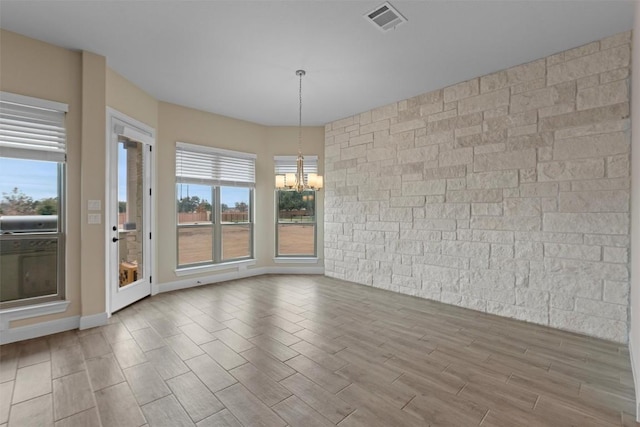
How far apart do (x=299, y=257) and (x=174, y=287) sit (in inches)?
92.4

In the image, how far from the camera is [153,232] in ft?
14.7

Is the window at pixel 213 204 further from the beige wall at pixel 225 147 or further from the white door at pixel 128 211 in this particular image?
the white door at pixel 128 211

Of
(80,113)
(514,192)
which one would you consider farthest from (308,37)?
(514,192)

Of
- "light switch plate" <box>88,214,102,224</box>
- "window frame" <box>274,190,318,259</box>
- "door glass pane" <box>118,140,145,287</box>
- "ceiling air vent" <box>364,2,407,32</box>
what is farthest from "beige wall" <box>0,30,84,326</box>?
"window frame" <box>274,190,318,259</box>

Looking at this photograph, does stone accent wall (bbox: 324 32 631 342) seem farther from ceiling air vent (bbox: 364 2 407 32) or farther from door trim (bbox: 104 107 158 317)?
door trim (bbox: 104 107 158 317)

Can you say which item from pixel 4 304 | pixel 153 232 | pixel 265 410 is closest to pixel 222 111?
pixel 153 232

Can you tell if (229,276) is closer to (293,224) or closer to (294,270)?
(294,270)

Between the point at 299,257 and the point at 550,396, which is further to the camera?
the point at 299,257

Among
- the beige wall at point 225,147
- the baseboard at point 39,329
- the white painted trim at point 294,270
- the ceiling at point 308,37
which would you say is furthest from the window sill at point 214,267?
the ceiling at point 308,37

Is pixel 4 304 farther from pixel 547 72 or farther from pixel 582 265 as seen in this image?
pixel 547 72

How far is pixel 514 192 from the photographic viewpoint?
3434 mm

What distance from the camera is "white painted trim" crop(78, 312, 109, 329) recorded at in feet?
10.4

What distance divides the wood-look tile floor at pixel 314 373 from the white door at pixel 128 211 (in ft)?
1.68

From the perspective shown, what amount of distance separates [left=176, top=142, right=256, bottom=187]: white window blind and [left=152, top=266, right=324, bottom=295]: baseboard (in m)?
1.67
